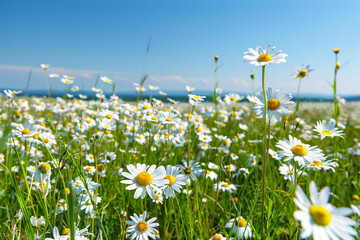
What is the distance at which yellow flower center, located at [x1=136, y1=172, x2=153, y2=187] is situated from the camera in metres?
1.11

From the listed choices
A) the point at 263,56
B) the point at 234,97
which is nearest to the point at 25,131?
the point at 263,56

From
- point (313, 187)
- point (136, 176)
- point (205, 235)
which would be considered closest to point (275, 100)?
point (313, 187)

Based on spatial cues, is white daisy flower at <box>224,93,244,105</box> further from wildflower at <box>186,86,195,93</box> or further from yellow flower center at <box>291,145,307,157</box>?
yellow flower center at <box>291,145,307,157</box>

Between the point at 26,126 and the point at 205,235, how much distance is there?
1.61 metres

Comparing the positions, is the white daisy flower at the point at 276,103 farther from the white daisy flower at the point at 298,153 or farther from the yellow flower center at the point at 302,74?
the yellow flower center at the point at 302,74

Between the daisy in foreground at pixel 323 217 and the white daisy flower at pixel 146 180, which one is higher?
the daisy in foreground at pixel 323 217

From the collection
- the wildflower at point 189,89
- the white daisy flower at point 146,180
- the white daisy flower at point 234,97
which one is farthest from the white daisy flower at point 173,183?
the white daisy flower at point 234,97

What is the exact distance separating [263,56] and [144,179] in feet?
2.59

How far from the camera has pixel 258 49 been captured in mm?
1161

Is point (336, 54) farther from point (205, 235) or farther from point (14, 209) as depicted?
point (14, 209)

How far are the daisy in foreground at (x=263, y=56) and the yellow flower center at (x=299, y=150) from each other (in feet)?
1.34

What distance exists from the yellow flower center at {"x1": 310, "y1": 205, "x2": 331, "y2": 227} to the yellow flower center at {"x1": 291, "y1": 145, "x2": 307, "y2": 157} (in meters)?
0.54

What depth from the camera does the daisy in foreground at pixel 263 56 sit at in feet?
3.48

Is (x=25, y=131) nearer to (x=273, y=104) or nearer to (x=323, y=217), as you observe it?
(x=273, y=104)
